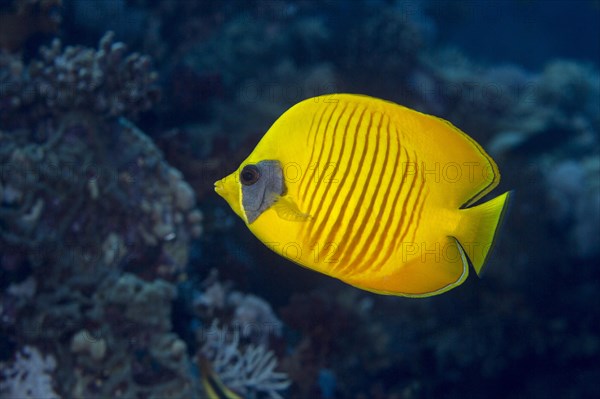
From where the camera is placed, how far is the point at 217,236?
4.00 m

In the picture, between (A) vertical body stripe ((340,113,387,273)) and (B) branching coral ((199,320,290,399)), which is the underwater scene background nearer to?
(B) branching coral ((199,320,290,399))

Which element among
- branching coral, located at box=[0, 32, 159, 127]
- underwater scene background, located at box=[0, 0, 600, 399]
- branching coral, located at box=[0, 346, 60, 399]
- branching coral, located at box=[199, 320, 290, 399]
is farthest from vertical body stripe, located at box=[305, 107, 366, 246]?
branching coral, located at box=[0, 32, 159, 127]

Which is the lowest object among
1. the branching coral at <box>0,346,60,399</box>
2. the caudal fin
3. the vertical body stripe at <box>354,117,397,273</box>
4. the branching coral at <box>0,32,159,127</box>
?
the branching coral at <box>0,346,60,399</box>

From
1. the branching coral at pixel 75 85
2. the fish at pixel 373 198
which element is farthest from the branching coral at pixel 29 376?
the fish at pixel 373 198

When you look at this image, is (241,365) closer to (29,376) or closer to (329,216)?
(29,376)

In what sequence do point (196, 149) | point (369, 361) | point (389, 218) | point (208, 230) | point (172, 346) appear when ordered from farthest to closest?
1. point (196, 149)
2. point (369, 361)
3. point (208, 230)
4. point (172, 346)
5. point (389, 218)

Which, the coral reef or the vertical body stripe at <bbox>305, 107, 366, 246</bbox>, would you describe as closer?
the vertical body stripe at <bbox>305, 107, 366, 246</bbox>

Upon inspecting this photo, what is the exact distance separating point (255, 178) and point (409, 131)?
42 cm

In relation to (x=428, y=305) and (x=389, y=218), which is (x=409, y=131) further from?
(x=428, y=305)

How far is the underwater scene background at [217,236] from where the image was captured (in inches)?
106

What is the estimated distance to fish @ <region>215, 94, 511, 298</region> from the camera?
1.16 meters

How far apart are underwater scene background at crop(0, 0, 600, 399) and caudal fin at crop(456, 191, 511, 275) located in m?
0.05

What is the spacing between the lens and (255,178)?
117cm

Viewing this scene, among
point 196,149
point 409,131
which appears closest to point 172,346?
point 409,131
